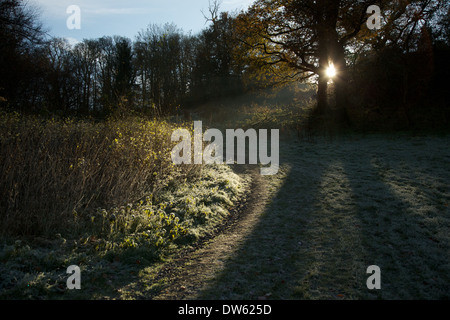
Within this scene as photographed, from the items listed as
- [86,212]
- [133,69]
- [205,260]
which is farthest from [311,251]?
[133,69]

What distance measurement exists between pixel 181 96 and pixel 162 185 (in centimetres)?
2123

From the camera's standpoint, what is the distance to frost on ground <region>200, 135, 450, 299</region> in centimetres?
314

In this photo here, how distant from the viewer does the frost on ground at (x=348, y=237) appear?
3.14 meters

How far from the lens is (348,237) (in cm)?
443

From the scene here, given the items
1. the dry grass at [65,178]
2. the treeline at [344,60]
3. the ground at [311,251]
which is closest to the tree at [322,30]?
the treeline at [344,60]

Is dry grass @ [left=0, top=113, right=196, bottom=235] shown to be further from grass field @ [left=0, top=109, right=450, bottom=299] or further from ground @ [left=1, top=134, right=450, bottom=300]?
ground @ [left=1, top=134, right=450, bottom=300]

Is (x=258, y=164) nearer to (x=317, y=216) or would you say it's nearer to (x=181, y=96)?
(x=317, y=216)

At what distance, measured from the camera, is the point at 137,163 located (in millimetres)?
6422
